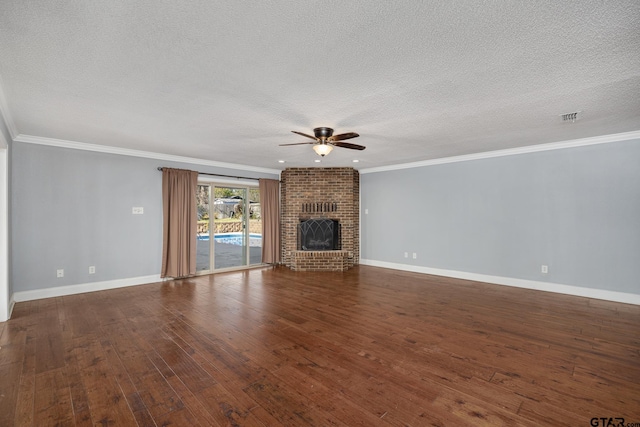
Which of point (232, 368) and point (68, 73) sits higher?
point (68, 73)

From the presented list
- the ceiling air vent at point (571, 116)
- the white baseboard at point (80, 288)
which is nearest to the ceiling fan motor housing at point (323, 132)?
the ceiling air vent at point (571, 116)

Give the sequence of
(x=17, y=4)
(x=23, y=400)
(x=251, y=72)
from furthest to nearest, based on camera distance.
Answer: (x=251, y=72) → (x=23, y=400) → (x=17, y=4)

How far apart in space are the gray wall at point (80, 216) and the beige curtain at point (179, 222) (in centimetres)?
15

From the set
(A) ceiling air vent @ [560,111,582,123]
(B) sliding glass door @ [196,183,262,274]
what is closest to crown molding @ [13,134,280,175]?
(B) sliding glass door @ [196,183,262,274]

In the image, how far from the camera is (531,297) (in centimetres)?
461

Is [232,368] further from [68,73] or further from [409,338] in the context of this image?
[68,73]

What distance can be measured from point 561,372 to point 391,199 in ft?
16.3

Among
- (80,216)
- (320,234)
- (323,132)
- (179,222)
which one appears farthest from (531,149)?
(80,216)

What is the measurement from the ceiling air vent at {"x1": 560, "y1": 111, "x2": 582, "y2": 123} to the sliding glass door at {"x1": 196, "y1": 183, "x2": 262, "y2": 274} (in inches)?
237

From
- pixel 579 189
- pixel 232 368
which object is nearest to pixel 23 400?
pixel 232 368

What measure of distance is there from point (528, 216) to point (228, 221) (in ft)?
20.4

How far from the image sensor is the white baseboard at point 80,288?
4355mm

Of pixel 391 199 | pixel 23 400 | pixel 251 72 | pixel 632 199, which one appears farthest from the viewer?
pixel 391 199

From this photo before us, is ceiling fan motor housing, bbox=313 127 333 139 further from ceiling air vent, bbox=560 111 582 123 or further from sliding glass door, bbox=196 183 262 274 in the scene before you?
sliding glass door, bbox=196 183 262 274
